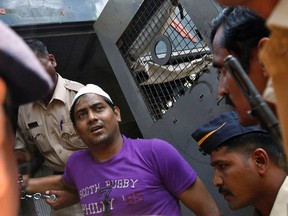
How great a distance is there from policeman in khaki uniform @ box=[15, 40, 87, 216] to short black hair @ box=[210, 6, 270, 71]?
167cm

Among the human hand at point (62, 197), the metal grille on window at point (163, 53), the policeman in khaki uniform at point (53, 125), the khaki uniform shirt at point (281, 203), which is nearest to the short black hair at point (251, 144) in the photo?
the khaki uniform shirt at point (281, 203)

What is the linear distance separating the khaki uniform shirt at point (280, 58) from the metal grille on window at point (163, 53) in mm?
1670

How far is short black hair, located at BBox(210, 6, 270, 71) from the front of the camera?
1.59 m

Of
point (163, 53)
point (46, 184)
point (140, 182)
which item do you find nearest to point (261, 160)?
point (140, 182)

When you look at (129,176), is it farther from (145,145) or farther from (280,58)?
(280,58)

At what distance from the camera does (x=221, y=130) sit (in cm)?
217

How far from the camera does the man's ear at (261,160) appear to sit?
202cm

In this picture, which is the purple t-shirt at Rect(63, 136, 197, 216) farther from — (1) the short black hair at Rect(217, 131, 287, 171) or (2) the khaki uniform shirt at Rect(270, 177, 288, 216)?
(2) the khaki uniform shirt at Rect(270, 177, 288, 216)

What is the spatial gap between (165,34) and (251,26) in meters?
1.20

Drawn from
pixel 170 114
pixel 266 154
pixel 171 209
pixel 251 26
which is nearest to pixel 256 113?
pixel 251 26

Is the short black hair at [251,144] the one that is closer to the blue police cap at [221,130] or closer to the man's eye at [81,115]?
the blue police cap at [221,130]

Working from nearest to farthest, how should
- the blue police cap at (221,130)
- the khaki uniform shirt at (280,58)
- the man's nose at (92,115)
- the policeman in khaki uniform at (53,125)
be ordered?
the khaki uniform shirt at (280,58) < the blue police cap at (221,130) < the man's nose at (92,115) < the policeman in khaki uniform at (53,125)

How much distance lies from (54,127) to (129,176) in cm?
104

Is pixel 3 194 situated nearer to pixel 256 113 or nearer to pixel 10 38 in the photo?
pixel 10 38
